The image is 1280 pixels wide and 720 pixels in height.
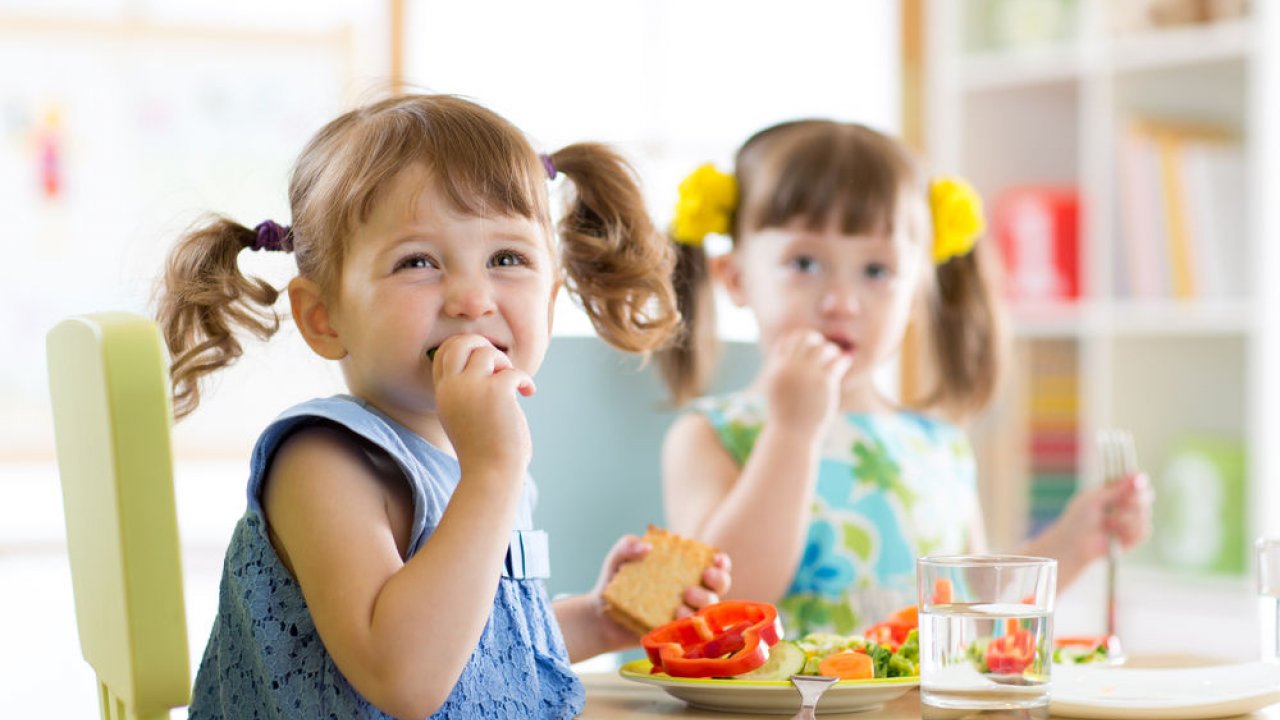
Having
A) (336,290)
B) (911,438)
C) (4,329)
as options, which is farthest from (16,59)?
(336,290)

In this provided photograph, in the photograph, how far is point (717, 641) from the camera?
0.98m

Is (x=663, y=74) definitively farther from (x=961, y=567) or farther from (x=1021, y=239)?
(x=961, y=567)

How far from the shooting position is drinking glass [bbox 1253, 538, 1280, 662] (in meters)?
1.06

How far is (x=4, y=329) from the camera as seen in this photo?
3307 millimetres

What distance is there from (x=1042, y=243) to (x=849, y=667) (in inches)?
84.2

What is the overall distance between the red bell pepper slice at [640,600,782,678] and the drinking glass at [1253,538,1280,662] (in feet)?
1.15

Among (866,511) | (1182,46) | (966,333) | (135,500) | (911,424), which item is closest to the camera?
(135,500)

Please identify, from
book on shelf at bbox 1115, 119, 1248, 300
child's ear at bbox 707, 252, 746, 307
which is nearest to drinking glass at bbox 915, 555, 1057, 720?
child's ear at bbox 707, 252, 746, 307

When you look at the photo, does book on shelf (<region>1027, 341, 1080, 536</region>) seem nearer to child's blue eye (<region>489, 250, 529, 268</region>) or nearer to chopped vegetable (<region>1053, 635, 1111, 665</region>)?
chopped vegetable (<region>1053, 635, 1111, 665</region>)

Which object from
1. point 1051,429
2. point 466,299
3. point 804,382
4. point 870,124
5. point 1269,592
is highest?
point 870,124

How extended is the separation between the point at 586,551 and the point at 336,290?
0.66 m

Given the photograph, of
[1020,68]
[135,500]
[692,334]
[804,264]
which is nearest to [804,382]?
[804,264]

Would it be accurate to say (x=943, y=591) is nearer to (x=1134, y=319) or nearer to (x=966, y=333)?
(x=966, y=333)

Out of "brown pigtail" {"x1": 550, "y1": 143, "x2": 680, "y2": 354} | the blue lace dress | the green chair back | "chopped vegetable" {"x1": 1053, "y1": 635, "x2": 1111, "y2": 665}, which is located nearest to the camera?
the green chair back
